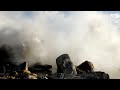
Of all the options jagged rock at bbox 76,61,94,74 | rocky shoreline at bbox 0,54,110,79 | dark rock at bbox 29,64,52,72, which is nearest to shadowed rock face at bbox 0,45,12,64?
rocky shoreline at bbox 0,54,110,79

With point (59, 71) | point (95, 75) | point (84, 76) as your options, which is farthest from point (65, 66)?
point (95, 75)

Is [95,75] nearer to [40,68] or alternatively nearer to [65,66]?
[65,66]

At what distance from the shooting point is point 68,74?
307 cm

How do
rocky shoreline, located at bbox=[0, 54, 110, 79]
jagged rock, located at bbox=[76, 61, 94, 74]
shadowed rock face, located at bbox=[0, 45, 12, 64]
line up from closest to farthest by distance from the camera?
rocky shoreline, located at bbox=[0, 54, 110, 79] → jagged rock, located at bbox=[76, 61, 94, 74] → shadowed rock face, located at bbox=[0, 45, 12, 64]

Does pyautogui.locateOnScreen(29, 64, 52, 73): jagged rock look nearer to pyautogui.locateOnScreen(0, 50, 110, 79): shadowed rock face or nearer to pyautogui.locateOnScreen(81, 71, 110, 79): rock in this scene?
pyautogui.locateOnScreen(0, 50, 110, 79): shadowed rock face

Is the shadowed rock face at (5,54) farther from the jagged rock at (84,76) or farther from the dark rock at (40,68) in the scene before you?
the jagged rock at (84,76)

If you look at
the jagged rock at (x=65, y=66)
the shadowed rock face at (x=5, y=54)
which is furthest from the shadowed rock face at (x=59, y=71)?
the shadowed rock face at (x=5, y=54)

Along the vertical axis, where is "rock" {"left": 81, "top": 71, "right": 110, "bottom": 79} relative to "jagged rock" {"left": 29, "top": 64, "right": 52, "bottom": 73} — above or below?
below

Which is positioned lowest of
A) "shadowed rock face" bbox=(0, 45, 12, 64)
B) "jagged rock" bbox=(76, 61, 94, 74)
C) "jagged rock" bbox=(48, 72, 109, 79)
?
"jagged rock" bbox=(48, 72, 109, 79)

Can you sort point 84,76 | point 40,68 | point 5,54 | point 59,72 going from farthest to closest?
1. point 5,54
2. point 40,68
3. point 59,72
4. point 84,76

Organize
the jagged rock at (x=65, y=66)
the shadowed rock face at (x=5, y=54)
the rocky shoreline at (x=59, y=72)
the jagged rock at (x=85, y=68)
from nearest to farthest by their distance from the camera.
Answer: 1. the rocky shoreline at (x=59, y=72)
2. the jagged rock at (x=65, y=66)
3. the jagged rock at (x=85, y=68)
4. the shadowed rock face at (x=5, y=54)

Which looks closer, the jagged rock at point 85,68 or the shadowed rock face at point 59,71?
the shadowed rock face at point 59,71
